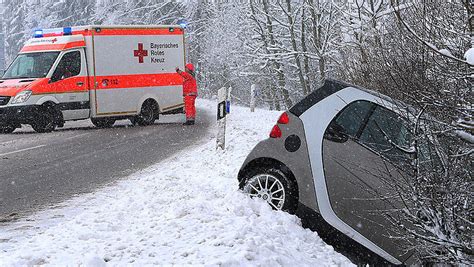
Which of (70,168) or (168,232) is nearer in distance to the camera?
(168,232)

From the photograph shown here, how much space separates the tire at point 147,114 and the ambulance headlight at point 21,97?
3.90m

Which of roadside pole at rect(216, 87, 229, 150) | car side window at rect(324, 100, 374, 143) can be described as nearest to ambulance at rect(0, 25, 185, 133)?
roadside pole at rect(216, 87, 229, 150)

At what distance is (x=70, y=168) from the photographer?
392 inches

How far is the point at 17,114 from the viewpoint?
1617cm

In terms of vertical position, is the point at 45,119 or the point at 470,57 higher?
the point at 470,57

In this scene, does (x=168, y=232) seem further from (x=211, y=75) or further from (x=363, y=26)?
(x=211, y=75)

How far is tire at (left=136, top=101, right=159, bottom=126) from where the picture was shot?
19.2 metres

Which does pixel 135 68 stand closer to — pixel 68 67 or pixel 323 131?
pixel 68 67

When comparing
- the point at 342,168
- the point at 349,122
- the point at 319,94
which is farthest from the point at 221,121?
the point at 342,168

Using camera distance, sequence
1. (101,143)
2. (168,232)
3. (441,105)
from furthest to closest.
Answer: (101,143)
(168,232)
(441,105)

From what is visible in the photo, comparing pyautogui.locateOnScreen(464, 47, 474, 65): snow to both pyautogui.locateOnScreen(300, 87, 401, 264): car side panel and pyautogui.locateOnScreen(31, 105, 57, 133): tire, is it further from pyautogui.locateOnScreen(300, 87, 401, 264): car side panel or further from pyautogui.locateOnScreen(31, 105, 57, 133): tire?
pyautogui.locateOnScreen(31, 105, 57, 133): tire

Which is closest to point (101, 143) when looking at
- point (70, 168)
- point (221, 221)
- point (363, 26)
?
point (70, 168)

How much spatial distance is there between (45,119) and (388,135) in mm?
13319

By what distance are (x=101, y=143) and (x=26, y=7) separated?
7428 cm
